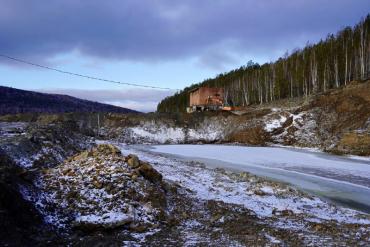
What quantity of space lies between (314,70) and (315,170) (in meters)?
46.7

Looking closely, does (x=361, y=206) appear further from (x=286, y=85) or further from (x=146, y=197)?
(x=286, y=85)

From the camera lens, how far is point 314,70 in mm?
70562

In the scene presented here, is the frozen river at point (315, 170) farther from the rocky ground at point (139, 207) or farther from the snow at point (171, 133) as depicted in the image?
the snow at point (171, 133)

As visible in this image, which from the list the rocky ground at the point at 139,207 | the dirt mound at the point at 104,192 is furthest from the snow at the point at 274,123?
the dirt mound at the point at 104,192

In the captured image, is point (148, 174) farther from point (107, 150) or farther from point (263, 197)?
point (263, 197)

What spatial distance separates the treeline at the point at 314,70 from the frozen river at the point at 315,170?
2997 cm

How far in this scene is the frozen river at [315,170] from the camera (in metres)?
19.6

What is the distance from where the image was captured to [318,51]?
254ft

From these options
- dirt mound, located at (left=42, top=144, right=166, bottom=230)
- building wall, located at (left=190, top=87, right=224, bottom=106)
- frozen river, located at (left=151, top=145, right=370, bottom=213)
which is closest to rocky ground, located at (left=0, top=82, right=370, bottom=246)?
dirt mound, located at (left=42, top=144, right=166, bottom=230)

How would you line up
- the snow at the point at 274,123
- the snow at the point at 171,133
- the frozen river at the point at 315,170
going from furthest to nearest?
the snow at the point at 171,133, the snow at the point at 274,123, the frozen river at the point at 315,170

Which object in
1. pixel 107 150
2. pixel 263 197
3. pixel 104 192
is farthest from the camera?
pixel 263 197

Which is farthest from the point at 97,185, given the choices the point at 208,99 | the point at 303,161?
the point at 208,99

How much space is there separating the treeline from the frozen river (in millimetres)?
29975

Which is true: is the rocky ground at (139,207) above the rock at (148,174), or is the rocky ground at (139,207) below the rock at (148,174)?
below
